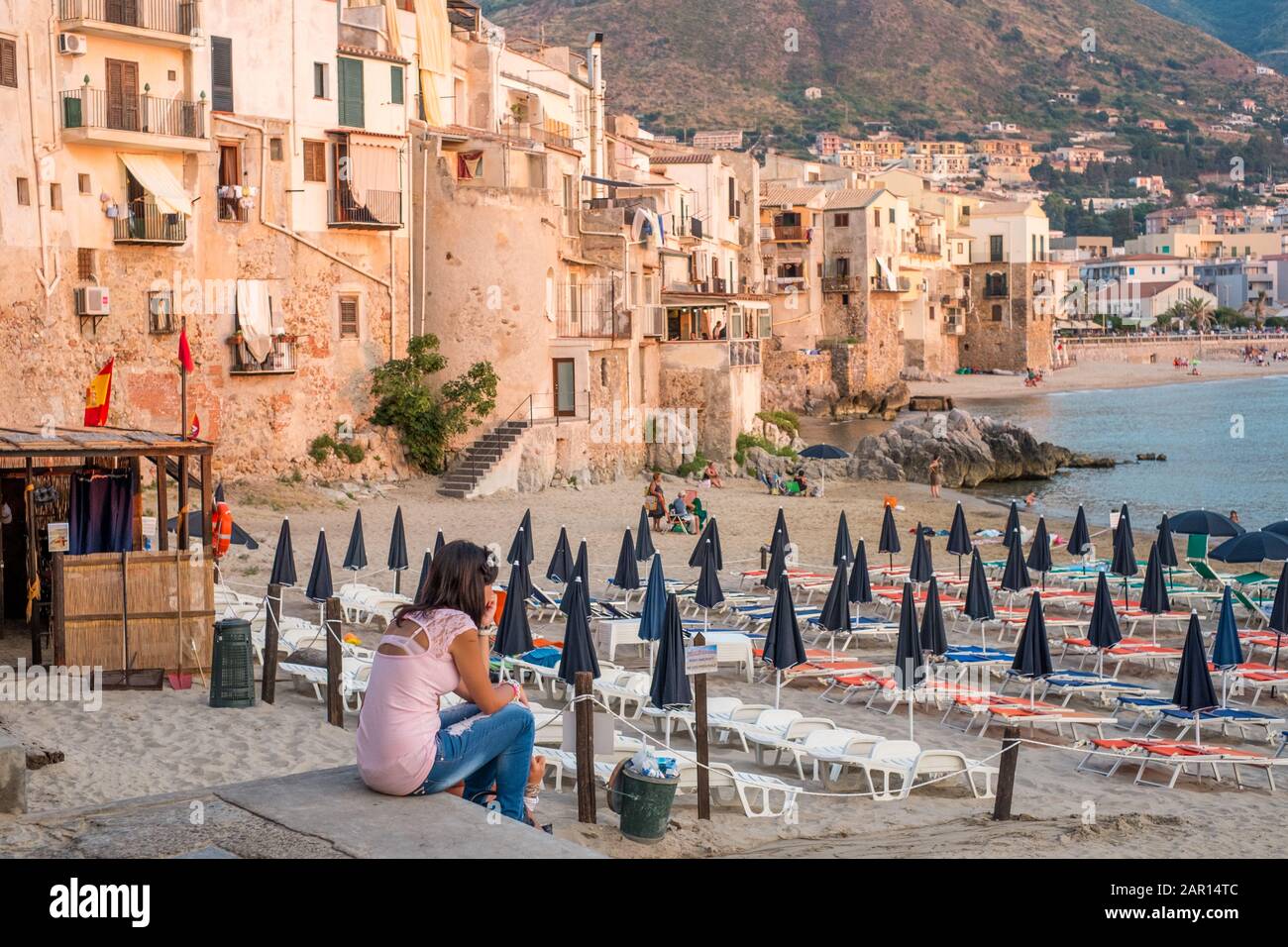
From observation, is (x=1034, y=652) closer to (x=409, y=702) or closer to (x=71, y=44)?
(x=409, y=702)

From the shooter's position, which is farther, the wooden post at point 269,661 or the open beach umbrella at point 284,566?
the open beach umbrella at point 284,566

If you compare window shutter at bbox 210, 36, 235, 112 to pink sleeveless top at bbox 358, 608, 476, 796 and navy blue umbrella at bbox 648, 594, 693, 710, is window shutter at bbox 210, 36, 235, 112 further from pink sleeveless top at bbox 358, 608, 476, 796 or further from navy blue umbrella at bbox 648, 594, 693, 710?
pink sleeveless top at bbox 358, 608, 476, 796

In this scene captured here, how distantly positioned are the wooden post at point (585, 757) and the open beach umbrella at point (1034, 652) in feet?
25.6

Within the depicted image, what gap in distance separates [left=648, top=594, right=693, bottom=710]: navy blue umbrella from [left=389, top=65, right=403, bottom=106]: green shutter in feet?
85.4

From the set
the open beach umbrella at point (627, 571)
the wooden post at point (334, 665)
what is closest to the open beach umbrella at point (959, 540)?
the open beach umbrella at point (627, 571)

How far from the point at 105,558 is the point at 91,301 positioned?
16.8 metres

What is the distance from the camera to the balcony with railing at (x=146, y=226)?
108 ft

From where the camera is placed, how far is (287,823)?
8398mm

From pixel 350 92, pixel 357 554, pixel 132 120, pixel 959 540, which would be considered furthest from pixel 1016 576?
pixel 350 92

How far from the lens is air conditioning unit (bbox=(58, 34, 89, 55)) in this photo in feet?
104

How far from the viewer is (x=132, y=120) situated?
32.9 metres

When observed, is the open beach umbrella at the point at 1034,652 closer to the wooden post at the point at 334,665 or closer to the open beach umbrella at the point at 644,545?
the wooden post at the point at 334,665
